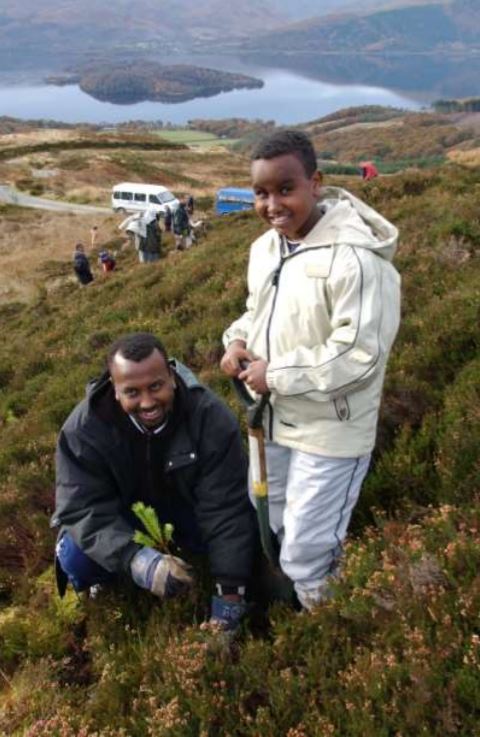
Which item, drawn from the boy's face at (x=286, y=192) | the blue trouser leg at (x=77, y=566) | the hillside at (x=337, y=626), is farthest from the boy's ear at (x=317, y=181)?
the blue trouser leg at (x=77, y=566)

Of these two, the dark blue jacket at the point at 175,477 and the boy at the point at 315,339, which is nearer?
the boy at the point at 315,339

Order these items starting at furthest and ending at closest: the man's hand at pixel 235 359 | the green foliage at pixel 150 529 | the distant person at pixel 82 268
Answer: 1. the distant person at pixel 82 268
2. the green foliage at pixel 150 529
3. the man's hand at pixel 235 359

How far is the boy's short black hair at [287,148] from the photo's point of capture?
2.83 meters

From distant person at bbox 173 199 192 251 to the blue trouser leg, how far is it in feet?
62.9

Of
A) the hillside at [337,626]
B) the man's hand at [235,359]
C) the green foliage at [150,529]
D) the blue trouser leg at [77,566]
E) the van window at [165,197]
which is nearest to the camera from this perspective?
the hillside at [337,626]

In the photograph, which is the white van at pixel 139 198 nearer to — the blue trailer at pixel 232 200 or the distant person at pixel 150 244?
the blue trailer at pixel 232 200

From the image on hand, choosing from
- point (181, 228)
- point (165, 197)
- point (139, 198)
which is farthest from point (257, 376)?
point (165, 197)

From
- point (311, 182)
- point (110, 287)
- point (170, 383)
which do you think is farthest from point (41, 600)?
point (110, 287)

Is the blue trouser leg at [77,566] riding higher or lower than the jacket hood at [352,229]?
lower

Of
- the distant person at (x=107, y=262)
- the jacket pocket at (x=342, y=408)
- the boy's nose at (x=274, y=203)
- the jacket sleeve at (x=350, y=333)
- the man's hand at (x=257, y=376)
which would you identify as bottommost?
the distant person at (x=107, y=262)

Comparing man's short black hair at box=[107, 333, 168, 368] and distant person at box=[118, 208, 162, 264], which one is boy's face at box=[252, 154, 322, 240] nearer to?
man's short black hair at box=[107, 333, 168, 368]

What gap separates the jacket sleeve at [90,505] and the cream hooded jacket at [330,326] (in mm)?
936

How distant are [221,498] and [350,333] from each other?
3.97 feet

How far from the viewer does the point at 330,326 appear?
2908mm
